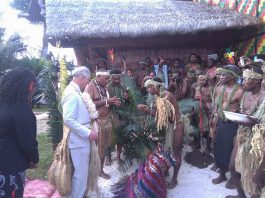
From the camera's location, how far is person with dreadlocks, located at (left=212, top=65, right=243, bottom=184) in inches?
173

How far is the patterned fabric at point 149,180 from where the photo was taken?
12.8ft

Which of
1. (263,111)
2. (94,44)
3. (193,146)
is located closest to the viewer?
(263,111)

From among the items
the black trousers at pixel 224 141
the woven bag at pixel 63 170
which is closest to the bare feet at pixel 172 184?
the black trousers at pixel 224 141

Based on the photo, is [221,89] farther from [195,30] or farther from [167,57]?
[167,57]

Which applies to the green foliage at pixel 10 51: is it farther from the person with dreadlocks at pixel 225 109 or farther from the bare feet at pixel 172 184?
the person with dreadlocks at pixel 225 109

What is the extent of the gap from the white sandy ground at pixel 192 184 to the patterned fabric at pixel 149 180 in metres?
0.39

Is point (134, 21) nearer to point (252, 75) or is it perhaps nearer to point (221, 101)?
point (221, 101)

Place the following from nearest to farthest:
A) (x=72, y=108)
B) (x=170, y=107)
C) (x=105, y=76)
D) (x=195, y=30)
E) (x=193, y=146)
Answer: (x=72, y=108) < (x=170, y=107) < (x=105, y=76) < (x=193, y=146) < (x=195, y=30)

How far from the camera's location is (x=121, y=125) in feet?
17.1

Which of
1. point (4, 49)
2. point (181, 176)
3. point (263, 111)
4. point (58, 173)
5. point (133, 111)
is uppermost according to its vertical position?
point (4, 49)

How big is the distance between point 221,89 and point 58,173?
2548mm

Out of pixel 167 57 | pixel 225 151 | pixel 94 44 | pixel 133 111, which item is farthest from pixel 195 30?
pixel 225 151

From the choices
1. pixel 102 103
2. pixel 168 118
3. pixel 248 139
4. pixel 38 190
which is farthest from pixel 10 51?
pixel 248 139

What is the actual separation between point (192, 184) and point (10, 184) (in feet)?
9.01
